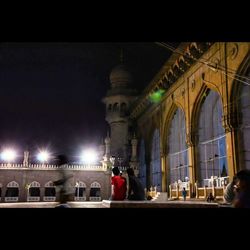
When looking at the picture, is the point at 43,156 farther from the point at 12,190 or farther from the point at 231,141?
the point at 231,141

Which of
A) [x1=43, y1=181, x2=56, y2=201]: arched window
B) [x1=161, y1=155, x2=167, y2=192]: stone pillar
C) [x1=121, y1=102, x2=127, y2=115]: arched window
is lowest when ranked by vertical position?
[x1=43, y1=181, x2=56, y2=201]: arched window

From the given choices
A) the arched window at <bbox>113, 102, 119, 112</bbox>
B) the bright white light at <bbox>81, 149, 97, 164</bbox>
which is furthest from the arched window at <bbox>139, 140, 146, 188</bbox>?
the bright white light at <bbox>81, 149, 97, 164</bbox>

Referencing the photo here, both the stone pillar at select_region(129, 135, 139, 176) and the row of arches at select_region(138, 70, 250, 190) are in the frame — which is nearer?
the row of arches at select_region(138, 70, 250, 190)

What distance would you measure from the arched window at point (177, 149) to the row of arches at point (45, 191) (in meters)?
7.50

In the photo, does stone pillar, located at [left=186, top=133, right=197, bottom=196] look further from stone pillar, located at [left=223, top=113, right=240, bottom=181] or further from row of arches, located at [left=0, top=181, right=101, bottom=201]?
row of arches, located at [left=0, top=181, right=101, bottom=201]

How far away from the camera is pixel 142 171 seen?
25.4 meters

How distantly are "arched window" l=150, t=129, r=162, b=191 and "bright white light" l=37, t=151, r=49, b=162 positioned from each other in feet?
30.8

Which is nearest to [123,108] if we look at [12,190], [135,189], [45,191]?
[45,191]

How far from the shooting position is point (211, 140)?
14047mm

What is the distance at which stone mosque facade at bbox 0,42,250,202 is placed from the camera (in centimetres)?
1145

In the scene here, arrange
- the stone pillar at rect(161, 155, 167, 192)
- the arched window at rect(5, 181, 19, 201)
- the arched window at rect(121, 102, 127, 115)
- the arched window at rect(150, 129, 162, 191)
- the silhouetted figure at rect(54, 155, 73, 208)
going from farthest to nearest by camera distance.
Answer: the arched window at rect(121, 102, 127, 115) → the arched window at rect(5, 181, 19, 201) → the arched window at rect(150, 129, 162, 191) → the stone pillar at rect(161, 155, 167, 192) → the silhouetted figure at rect(54, 155, 73, 208)

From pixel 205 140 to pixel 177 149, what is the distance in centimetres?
338
